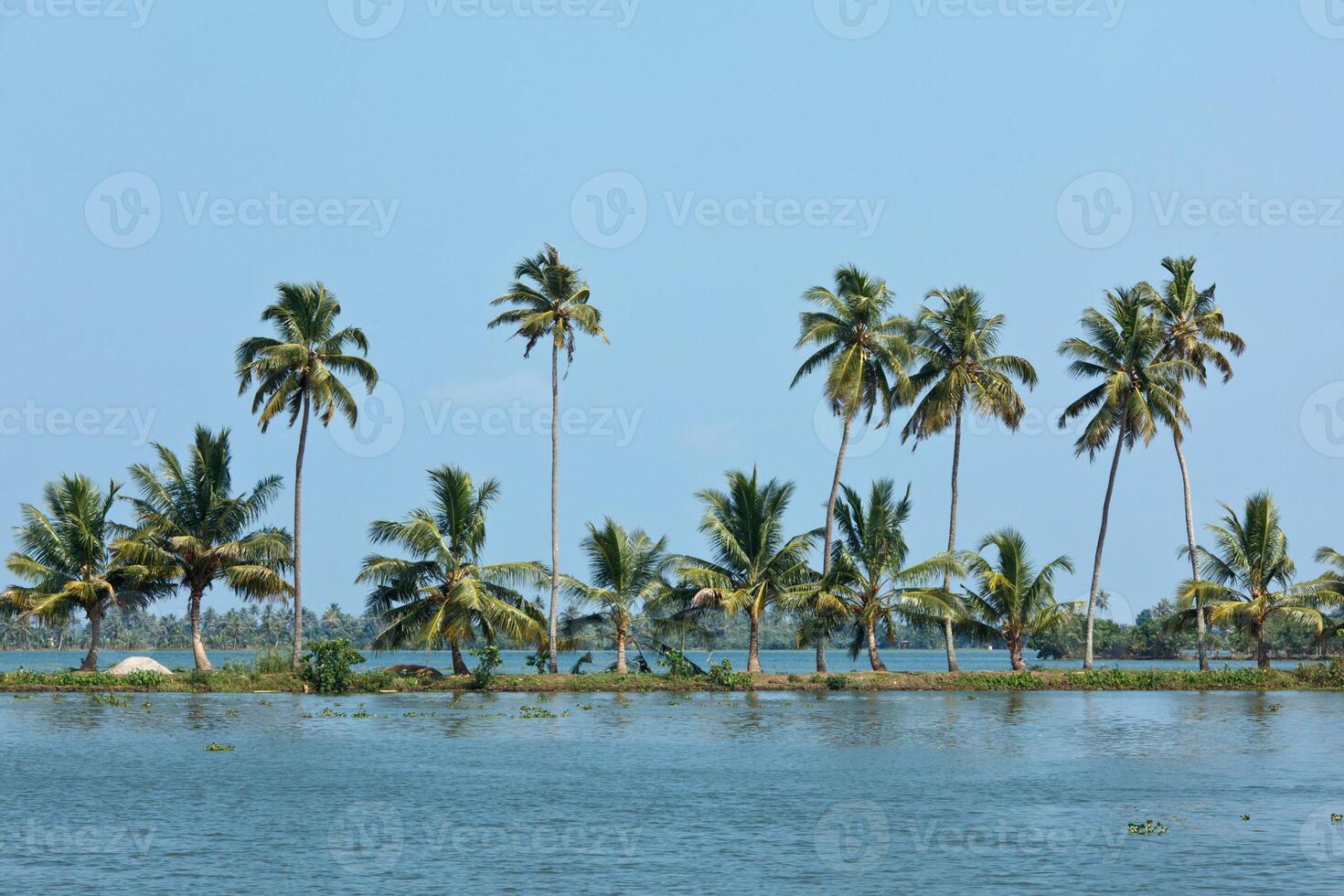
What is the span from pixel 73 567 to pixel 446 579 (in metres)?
17.0

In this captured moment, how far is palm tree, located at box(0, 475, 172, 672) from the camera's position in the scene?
181ft

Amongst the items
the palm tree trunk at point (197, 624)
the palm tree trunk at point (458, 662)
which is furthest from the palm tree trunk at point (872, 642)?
the palm tree trunk at point (197, 624)

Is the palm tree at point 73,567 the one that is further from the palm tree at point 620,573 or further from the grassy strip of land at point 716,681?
the palm tree at point 620,573

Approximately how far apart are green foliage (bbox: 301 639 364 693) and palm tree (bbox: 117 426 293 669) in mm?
4130

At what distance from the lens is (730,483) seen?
184 ft

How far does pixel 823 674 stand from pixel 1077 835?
33.4 meters

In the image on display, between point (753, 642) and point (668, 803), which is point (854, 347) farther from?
point (668, 803)

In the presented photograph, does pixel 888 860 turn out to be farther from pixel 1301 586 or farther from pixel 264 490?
pixel 1301 586

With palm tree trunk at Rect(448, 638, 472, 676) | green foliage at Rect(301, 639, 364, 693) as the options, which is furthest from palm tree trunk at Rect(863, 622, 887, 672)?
green foliage at Rect(301, 639, 364, 693)

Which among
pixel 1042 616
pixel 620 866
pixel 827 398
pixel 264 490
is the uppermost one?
pixel 827 398

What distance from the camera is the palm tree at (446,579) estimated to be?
5306 centimetres

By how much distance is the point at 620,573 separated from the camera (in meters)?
55.6

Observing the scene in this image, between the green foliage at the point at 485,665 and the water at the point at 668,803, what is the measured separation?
268 inches

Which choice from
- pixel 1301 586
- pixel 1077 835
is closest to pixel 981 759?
pixel 1077 835
